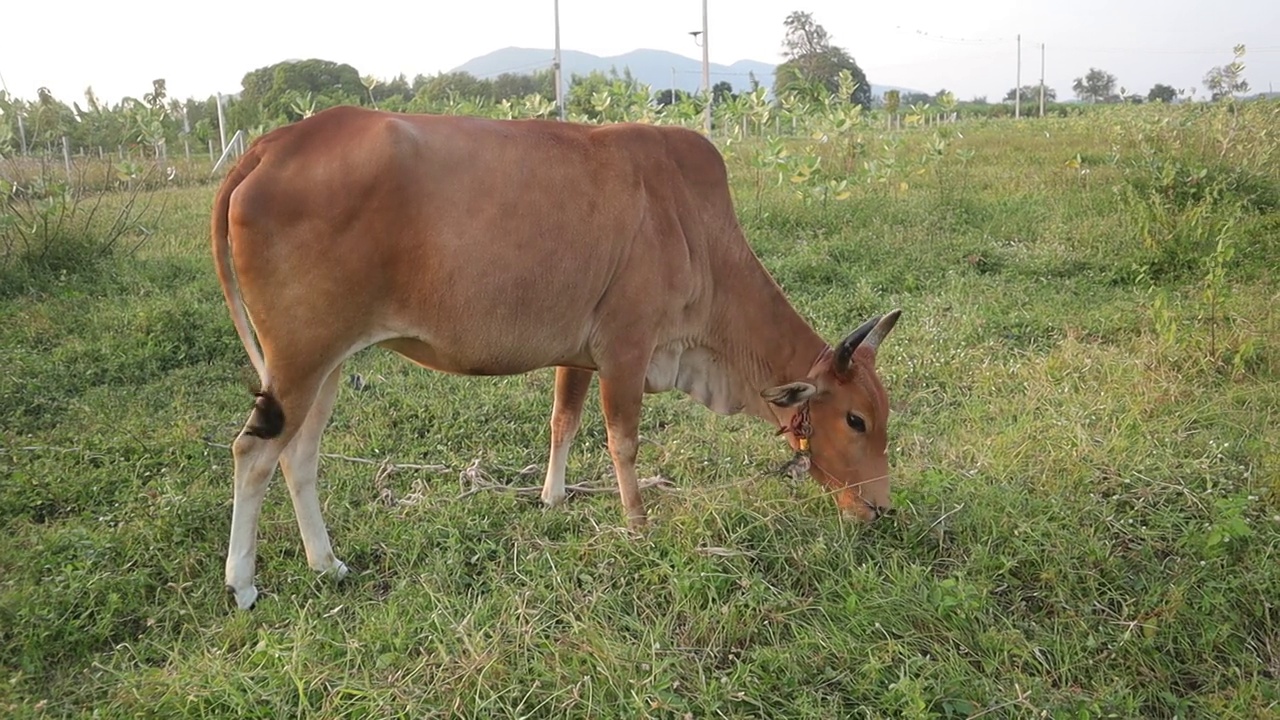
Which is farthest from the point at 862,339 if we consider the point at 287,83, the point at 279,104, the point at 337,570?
the point at 287,83

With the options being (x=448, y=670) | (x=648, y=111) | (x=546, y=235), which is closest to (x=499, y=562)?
(x=448, y=670)

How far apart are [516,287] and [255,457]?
3.75 ft

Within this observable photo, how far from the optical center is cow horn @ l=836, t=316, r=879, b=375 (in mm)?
3658

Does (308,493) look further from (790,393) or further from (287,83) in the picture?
(287,83)

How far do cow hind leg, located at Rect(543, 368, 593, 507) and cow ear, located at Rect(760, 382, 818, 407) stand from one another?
0.92 m

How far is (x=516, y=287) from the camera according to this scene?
11.2 ft

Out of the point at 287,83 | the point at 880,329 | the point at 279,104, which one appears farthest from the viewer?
the point at 287,83

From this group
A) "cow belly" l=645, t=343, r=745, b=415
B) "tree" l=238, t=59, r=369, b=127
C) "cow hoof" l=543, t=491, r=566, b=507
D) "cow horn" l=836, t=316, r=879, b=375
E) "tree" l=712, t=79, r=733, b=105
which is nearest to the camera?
"cow horn" l=836, t=316, r=879, b=375

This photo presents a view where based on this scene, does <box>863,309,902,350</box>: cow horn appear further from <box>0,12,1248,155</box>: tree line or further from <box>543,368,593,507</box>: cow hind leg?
<box>0,12,1248,155</box>: tree line

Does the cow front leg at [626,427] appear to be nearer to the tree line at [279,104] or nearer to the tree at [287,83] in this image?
the tree line at [279,104]

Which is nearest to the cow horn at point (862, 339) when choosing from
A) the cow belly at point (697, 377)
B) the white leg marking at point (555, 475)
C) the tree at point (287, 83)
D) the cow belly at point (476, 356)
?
the cow belly at point (697, 377)

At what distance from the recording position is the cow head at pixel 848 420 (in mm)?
3717

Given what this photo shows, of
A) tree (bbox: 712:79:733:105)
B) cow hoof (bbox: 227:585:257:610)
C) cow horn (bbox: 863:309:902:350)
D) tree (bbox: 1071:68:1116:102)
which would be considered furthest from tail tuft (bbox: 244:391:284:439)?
tree (bbox: 1071:68:1116:102)

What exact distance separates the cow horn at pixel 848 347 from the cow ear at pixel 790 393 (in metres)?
0.15
